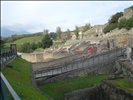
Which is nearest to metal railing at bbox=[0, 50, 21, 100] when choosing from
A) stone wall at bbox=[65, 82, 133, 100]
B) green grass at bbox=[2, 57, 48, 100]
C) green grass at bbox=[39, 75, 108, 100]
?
green grass at bbox=[2, 57, 48, 100]

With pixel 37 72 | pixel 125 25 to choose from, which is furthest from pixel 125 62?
pixel 125 25

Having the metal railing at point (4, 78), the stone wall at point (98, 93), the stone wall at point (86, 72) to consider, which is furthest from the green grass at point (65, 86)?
the metal railing at point (4, 78)

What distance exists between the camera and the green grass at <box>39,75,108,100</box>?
22578mm

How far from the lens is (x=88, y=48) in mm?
41344

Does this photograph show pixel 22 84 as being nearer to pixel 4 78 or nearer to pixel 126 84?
pixel 126 84

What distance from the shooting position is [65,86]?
24281mm

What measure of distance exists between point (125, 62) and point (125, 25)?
1726 centimetres

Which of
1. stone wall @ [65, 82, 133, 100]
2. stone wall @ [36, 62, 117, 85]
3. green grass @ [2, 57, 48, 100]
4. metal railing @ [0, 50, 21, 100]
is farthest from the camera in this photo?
stone wall @ [36, 62, 117, 85]

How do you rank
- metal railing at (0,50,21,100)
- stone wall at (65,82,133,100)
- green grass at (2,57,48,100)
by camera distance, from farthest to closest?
1. stone wall at (65,82,133,100)
2. green grass at (2,57,48,100)
3. metal railing at (0,50,21,100)

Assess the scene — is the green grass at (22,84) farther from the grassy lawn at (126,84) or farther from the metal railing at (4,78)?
the grassy lawn at (126,84)

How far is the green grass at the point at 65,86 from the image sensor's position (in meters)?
22.6

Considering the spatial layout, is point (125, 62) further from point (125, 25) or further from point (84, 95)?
point (125, 25)

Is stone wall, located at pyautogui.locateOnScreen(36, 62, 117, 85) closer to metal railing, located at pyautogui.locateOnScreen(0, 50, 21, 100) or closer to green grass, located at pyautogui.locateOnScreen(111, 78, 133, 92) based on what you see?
metal railing, located at pyautogui.locateOnScreen(0, 50, 21, 100)

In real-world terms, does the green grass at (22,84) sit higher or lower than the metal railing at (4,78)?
lower
